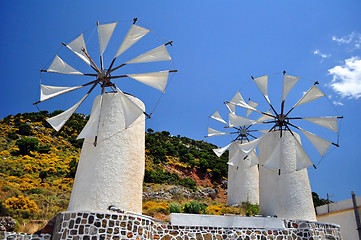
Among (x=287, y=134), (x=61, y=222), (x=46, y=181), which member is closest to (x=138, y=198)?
(x=61, y=222)

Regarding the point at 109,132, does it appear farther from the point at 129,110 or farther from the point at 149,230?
the point at 149,230

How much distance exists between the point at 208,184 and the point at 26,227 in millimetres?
27534

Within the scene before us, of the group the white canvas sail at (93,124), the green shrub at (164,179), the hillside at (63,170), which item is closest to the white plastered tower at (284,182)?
the hillside at (63,170)

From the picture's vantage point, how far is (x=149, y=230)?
905 centimetres

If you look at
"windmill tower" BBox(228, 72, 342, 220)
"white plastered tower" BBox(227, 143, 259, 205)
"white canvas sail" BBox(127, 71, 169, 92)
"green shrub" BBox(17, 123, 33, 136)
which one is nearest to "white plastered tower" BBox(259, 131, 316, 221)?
"windmill tower" BBox(228, 72, 342, 220)

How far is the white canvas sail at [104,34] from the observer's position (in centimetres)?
1057

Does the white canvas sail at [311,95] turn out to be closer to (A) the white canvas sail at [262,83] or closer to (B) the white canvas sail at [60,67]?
(A) the white canvas sail at [262,83]

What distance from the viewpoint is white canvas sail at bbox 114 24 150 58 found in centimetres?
1024

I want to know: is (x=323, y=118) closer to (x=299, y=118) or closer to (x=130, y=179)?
(x=299, y=118)

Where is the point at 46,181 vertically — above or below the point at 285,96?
below

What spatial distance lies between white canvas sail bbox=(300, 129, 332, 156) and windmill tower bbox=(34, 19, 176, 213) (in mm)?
7258

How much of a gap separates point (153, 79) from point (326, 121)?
8.16 metres

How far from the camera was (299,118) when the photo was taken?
13.0 m

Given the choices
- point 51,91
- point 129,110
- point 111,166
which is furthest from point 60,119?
point 111,166
